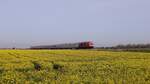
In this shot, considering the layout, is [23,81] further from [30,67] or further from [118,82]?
[30,67]

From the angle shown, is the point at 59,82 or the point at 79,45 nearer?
the point at 59,82

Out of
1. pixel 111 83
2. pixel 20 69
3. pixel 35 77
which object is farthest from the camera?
pixel 20 69

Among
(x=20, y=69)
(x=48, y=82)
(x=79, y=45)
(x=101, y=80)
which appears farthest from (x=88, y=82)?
(x=79, y=45)

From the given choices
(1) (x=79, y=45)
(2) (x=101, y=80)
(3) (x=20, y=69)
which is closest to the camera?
(2) (x=101, y=80)

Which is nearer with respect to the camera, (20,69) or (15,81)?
(15,81)

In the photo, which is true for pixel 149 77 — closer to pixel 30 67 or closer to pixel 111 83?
pixel 111 83

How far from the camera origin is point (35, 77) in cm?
1842

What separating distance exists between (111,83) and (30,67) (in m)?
9.17

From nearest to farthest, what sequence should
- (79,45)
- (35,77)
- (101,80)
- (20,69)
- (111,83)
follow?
(111,83)
(101,80)
(35,77)
(20,69)
(79,45)

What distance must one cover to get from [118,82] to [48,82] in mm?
3297

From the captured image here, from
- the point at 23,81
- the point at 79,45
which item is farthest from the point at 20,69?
the point at 79,45

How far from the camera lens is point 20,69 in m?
22.5

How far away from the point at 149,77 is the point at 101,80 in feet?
10.6

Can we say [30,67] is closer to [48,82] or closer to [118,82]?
Result: [48,82]
